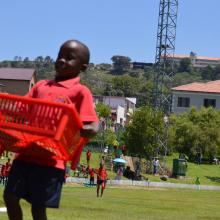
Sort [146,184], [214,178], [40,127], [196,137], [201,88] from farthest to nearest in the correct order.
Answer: [201,88] → [196,137] → [214,178] → [146,184] → [40,127]

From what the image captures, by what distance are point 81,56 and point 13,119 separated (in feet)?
2.63

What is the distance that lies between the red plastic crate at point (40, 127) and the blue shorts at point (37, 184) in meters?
0.15

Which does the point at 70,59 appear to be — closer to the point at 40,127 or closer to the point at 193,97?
the point at 40,127

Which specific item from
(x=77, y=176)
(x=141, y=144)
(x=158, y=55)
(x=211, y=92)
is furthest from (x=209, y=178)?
(x=211, y=92)

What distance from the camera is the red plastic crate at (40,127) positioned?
491 cm

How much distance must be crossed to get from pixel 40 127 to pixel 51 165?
1.43ft

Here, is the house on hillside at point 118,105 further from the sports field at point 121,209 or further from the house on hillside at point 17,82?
the sports field at point 121,209

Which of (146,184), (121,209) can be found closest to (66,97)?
(121,209)

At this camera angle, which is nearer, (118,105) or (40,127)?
(40,127)

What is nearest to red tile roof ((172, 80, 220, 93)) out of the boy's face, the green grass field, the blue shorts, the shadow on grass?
the green grass field

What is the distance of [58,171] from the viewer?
17.4ft

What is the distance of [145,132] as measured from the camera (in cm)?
6072

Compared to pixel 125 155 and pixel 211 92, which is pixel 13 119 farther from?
pixel 211 92

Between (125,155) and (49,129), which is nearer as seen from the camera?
(49,129)
